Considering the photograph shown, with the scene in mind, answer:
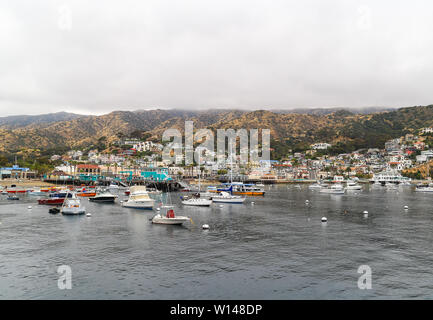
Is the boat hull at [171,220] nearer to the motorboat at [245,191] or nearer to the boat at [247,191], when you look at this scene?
the motorboat at [245,191]

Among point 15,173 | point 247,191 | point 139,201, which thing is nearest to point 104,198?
point 139,201

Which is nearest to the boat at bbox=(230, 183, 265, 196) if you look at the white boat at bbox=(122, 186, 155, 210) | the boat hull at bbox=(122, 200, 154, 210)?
the white boat at bbox=(122, 186, 155, 210)

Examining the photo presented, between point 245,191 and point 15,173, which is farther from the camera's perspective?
point 15,173

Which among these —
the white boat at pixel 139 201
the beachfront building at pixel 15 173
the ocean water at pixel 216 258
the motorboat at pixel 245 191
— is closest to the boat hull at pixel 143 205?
the white boat at pixel 139 201

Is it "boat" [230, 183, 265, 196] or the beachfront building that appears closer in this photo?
"boat" [230, 183, 265, 196]

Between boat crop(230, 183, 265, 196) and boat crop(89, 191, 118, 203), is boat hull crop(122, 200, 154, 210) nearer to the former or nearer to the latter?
boat crop(89, 191, 118, 203)

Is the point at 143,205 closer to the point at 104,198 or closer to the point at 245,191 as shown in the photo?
the point at 104,198

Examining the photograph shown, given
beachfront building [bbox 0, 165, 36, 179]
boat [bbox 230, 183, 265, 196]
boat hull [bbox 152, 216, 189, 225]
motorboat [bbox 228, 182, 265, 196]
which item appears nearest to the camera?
boat hull [bbox 152, 216, 189, 225]
